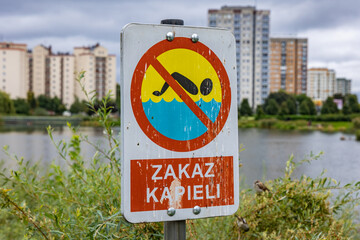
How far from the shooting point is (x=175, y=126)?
4.00ft

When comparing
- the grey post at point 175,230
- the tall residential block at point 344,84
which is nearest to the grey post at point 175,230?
the grey post at point 175,230

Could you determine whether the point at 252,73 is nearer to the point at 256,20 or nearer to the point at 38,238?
the point at 256,20

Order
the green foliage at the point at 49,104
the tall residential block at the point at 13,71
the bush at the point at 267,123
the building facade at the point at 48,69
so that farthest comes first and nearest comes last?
the building facade at the point at 48,69
the tall residential block at the point at 13,71
the green foliage at the point at 49,104
the bush at the point at 267,123

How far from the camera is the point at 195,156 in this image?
1.23 meters

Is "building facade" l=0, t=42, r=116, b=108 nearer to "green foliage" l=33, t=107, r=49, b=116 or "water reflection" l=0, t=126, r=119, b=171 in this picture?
"green foliage" l=33, t=107, r=49, b=116

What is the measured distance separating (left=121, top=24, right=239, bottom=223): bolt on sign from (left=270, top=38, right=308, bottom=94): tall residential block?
9376 cm

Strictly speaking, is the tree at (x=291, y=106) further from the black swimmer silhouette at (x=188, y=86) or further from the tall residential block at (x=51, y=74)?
the black swimmer silhouette at (x=188, y=86)

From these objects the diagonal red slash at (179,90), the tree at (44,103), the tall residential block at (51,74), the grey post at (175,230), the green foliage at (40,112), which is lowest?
the green foliage at (40,112)

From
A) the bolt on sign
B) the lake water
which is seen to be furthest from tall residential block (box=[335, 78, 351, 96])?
the bolt on sign

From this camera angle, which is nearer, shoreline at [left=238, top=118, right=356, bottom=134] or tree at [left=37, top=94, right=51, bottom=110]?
shoreline at [left=238, top=118, right=356, bottom=134]

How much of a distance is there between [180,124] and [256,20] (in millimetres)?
75300

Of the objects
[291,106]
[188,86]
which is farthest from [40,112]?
[188,86]

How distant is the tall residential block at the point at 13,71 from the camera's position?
233 feet

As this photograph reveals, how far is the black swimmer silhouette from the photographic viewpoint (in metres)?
1.22
